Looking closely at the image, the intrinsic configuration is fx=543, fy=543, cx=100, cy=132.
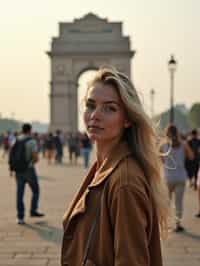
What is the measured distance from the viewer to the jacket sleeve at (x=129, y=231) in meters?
1.85

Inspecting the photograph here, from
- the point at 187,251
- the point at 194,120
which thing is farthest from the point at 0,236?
the point at 194,120

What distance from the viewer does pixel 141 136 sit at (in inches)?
84.9

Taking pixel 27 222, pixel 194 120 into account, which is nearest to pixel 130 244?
pixel 27 222

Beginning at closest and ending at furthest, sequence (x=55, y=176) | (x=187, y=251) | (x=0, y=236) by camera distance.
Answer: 1. (x=187, y=251)
2. (x=0, y=236)
3. (x=55, y=176)

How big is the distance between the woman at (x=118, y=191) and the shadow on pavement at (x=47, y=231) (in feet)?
15.3

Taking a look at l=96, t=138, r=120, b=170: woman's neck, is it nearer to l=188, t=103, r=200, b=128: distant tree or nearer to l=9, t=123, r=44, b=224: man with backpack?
l=9, t=123, r=44, b=224: man with backpack

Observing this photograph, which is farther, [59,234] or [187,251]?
[59,234]

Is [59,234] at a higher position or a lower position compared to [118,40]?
lower

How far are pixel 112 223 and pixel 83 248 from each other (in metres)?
0.18

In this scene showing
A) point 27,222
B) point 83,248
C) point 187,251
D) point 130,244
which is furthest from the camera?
point 27,222

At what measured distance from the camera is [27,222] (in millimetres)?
8219

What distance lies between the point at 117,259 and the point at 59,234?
212 inches

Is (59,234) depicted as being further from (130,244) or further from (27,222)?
(130,244)

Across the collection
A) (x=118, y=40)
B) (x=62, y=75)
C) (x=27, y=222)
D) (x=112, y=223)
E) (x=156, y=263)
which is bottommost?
(x=27, y=222)
